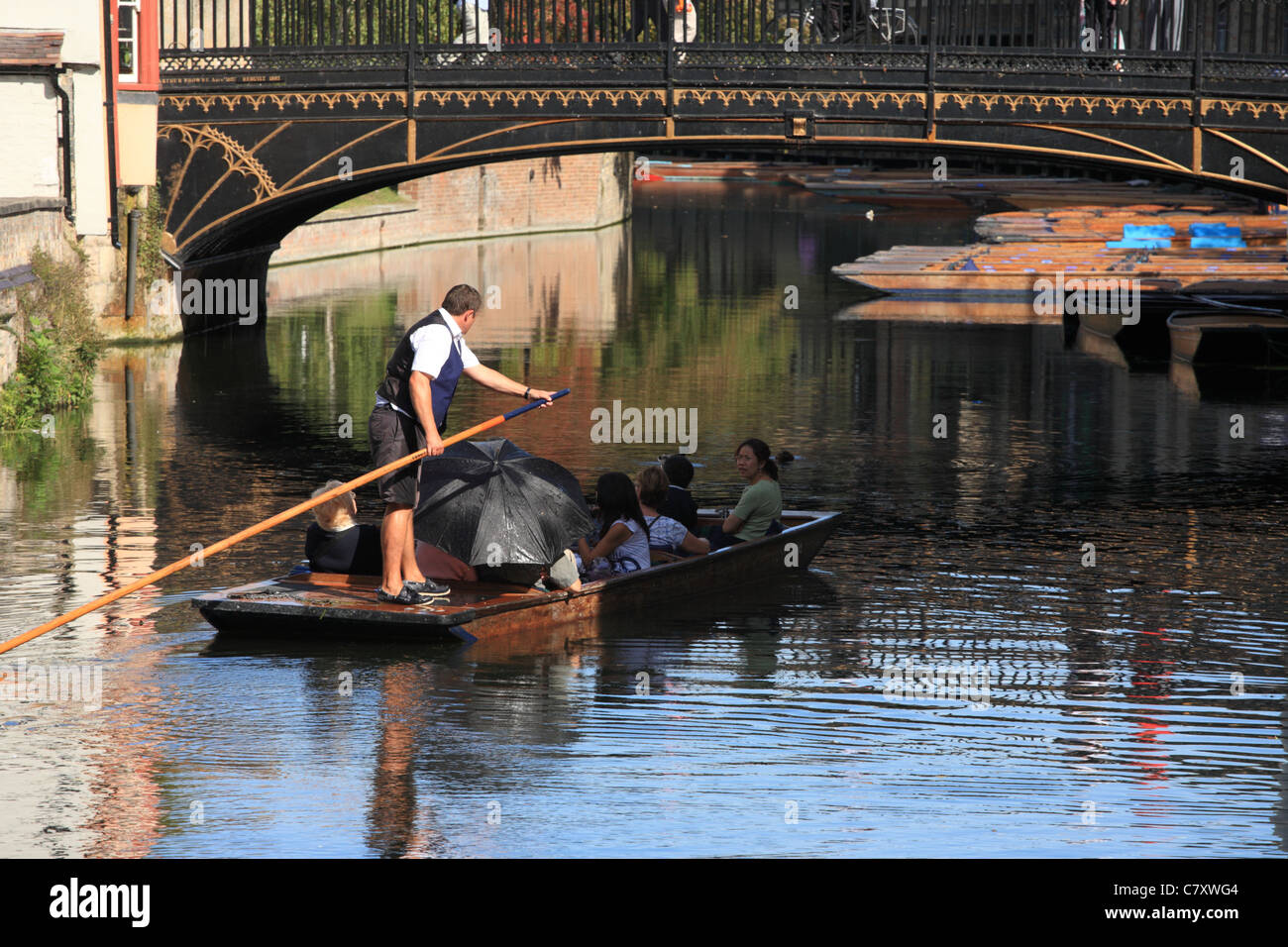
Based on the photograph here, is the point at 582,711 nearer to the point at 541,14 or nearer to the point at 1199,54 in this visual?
the point at 1199,54

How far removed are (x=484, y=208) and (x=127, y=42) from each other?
2593cm

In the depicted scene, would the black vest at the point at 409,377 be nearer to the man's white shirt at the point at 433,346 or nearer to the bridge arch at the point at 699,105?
the man's white shirt at the point at 433,346

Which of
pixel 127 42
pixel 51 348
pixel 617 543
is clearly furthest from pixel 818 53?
pixel 617 543

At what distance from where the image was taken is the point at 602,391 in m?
23.0

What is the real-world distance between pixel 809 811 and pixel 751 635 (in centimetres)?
351

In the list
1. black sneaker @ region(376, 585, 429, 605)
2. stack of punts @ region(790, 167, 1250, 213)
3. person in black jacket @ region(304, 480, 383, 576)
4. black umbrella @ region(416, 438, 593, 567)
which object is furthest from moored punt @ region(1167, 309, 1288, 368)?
stack of punts @ region(790, 167, 1250, 213)

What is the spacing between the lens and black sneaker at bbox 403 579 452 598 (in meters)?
10.9

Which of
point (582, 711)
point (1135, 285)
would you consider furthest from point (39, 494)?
point (1135, 285)

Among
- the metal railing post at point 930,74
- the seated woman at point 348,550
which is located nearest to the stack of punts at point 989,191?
the metal railing post at point 930,74

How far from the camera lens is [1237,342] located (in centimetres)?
2583

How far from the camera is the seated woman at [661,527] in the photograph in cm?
1255
